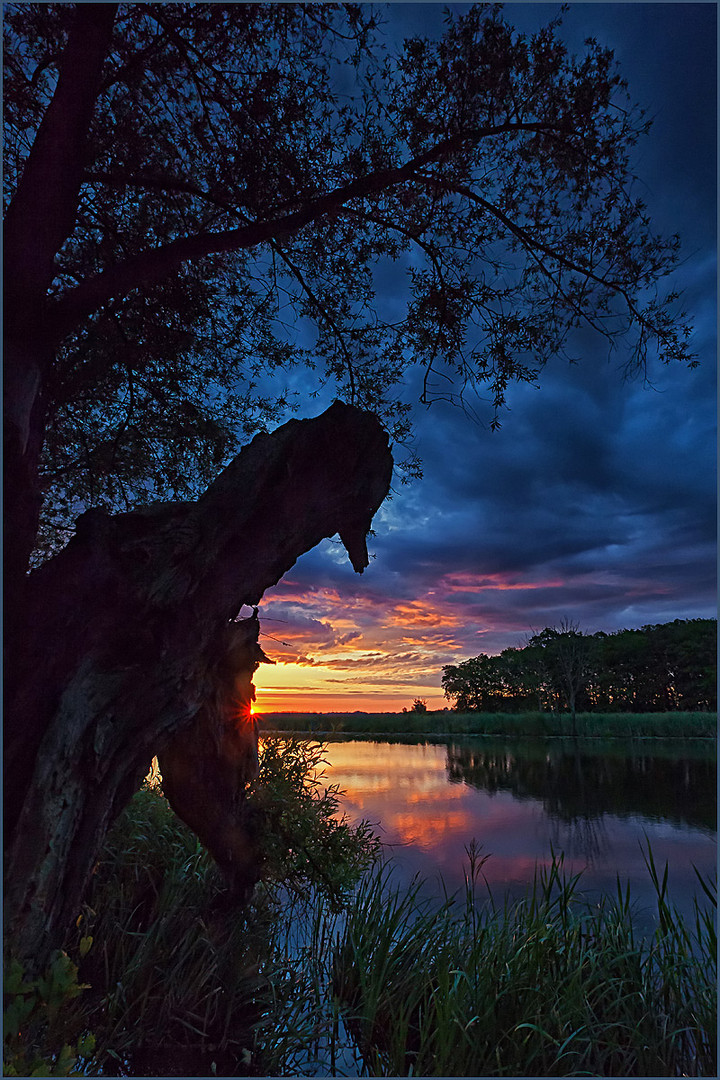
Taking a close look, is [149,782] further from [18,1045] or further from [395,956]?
[18,1045]

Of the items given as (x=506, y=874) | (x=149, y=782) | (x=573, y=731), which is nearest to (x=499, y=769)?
(x=573, y=731)

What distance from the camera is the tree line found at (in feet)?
130

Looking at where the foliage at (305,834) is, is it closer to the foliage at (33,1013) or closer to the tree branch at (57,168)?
the foliage at (33,1013)

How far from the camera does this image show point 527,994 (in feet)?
12.7

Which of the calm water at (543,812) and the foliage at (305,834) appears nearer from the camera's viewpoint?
the foliage at (305,834)

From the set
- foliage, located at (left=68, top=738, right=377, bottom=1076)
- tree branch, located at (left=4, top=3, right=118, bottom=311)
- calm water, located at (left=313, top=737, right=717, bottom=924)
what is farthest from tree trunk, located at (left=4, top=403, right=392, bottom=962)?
calm water, located at (left=313, top=737, right=717, bottom=924)

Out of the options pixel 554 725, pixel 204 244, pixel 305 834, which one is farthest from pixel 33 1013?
pixel 554 725

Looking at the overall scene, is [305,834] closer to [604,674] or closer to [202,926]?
[202,926]

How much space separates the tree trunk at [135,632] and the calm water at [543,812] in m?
A: 2.91

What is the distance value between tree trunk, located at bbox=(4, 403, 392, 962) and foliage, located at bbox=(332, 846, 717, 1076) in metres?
2.09

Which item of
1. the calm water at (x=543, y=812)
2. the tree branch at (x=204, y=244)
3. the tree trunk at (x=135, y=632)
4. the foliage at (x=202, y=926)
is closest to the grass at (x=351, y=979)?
the foliage at (x=202, y=926)

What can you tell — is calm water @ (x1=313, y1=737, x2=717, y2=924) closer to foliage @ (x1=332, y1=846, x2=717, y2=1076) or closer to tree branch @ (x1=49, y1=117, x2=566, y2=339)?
foliage @ (x1=332, y1=846, x2=717, y2=1076)

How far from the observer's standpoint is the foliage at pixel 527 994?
11.0ft

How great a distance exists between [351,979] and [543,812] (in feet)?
33.1
